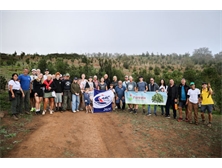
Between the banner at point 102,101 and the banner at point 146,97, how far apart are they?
3.02 feet

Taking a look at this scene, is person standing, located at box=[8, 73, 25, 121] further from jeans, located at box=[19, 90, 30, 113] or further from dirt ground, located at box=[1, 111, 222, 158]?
dirt ground, located at box=[1, 111, 222, 158]

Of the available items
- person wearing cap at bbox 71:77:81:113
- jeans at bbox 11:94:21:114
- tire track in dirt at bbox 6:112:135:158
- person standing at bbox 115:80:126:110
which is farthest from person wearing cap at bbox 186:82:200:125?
jeans at bbox 11:94:21:114

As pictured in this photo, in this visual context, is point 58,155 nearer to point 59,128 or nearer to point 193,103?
point 59,128

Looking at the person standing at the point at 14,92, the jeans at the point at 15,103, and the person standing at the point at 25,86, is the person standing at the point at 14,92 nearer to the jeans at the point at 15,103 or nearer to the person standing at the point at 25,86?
the jeans at the point at 15,103

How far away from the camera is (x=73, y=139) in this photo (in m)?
6.09

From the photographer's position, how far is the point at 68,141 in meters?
5.90

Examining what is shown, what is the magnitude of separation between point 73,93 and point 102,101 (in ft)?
5.09

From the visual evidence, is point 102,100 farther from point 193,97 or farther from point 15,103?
point 193,97

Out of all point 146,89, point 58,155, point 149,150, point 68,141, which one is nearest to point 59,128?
point 68,141

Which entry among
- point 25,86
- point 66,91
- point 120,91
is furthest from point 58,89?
point 120,91

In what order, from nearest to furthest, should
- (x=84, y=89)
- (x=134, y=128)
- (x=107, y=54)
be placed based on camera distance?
(x=134, y=128) → (x=84, y=89) → (x=107, y=54)

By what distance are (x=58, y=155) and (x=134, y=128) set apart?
3400 millimetres

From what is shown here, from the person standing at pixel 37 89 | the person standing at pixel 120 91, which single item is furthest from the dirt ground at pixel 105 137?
the person standing at pixel 120 91

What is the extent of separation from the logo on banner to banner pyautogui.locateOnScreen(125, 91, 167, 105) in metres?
0.97
